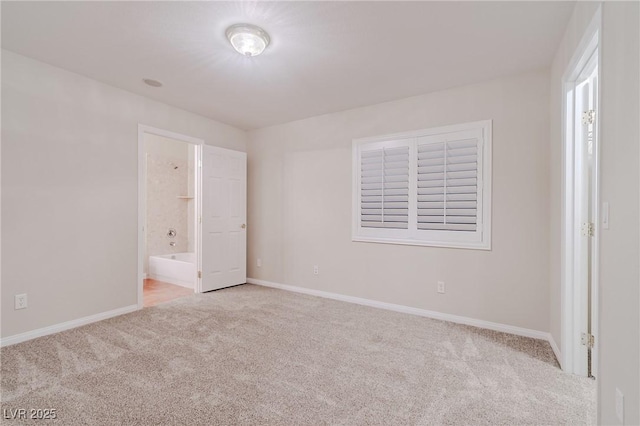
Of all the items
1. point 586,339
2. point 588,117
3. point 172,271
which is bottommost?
point 172,271

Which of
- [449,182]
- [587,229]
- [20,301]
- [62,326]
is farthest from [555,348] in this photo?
[20,301]

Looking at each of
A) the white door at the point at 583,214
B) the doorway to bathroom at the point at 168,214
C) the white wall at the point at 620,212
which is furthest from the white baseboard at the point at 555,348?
the doorway to bathroom at the point at 168,214

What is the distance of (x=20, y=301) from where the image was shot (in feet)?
9.20

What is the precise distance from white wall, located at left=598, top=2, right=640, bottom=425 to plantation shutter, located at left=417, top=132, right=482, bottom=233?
68.7 inches

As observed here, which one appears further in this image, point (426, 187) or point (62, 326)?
point (426, 187)

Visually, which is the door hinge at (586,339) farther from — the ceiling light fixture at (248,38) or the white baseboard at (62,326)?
the white baseboard at (62,326)

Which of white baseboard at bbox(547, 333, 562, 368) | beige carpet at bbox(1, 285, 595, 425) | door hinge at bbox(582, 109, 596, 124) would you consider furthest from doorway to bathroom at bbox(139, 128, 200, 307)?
door hinge at bbox(582, 109, 596, 124)

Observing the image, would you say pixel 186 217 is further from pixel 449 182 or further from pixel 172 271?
pixel 449 182

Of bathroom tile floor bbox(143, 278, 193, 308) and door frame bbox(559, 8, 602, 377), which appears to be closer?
door frame bbox(559, 8, 602, 377)

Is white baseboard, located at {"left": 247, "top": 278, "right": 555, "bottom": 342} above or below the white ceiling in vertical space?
below

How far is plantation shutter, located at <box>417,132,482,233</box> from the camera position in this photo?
10.8 ft

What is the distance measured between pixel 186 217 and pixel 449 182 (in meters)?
5.31

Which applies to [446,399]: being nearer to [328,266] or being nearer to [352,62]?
[328,266]

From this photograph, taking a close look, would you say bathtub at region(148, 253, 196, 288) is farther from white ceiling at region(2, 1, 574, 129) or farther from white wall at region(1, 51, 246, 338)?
white ceiling at region(2, 1, 574, 129)
